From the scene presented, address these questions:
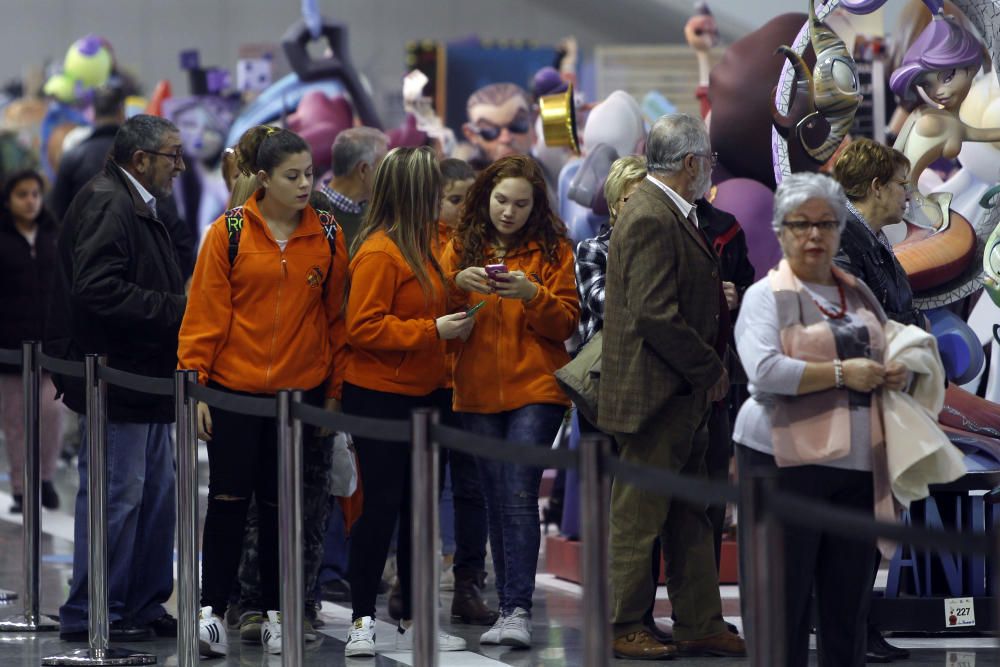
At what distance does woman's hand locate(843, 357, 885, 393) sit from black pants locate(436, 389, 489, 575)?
2169 mm

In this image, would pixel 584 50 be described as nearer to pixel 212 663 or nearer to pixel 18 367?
pixel 18 367

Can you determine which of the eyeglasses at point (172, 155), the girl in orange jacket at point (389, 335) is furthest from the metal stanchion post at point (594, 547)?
the eyeglasses at point (172, 155)

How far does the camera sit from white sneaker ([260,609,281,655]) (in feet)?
19.1

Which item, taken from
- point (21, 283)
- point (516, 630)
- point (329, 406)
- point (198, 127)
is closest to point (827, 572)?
point (516, 630)

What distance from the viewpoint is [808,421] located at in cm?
457

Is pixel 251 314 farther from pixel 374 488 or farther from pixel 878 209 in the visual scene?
pixel 878 209

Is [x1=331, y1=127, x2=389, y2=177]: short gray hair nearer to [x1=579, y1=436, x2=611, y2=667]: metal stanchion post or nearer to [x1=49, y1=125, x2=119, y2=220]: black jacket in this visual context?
[x1=49, y1=125, x2=119, y2=220]: black jacket

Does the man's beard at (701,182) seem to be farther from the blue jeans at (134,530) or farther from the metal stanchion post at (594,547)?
the blue jeans at (134,530)

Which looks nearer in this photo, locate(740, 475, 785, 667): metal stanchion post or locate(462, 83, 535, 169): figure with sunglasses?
locate(740, 475, 785, 667): metal stanchion post

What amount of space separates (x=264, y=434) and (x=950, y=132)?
2974 millimetres

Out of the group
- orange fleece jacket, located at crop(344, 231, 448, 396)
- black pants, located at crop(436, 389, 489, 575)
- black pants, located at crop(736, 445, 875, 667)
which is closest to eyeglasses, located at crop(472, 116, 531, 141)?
black pants, located at crop(436, 389, 489, 575)

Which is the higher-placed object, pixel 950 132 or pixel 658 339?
pixel 950 132

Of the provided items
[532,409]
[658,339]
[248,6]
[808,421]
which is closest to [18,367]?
[532,409]

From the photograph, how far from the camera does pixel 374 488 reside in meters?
5.70
